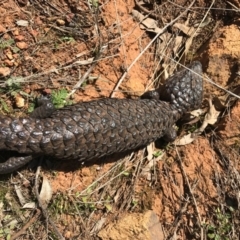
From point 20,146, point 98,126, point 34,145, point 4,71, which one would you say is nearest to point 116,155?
point 98,126

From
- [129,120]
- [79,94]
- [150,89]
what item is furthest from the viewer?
[150,89]

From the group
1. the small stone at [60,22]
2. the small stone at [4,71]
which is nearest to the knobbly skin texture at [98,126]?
the small stone at [4,71]

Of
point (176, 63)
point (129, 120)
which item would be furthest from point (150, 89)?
point (129, 120)

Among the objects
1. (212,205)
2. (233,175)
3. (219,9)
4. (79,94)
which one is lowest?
(212,205)

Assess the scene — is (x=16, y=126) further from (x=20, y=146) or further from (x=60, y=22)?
(x=60, y=22)

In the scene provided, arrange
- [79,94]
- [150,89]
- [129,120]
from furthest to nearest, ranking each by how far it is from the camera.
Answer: [150,89] < [79,94] < [129,120]

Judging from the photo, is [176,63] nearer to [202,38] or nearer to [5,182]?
[202,38]

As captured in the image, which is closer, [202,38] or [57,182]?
[57,182]

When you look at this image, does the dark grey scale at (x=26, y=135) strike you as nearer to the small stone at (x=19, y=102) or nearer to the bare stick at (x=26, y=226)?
the small stone at (x=19, y=102)
